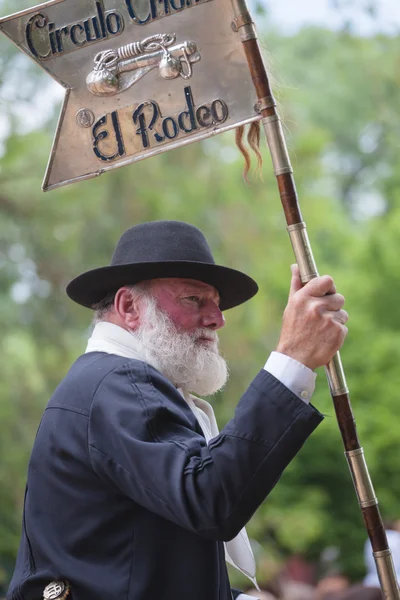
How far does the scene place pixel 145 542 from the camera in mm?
2615

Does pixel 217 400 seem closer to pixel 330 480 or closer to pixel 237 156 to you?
pixel 330 480

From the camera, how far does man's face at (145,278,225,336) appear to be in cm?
298

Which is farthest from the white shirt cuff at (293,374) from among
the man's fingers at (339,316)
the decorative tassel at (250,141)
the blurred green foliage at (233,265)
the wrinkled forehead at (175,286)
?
the blurred green foliage at (233,265)

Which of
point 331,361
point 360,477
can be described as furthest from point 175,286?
point 360,477

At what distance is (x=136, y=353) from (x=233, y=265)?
901 centimetres

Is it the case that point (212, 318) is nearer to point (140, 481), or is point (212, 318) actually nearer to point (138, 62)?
point (140, 481)

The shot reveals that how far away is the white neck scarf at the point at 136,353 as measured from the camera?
294cm

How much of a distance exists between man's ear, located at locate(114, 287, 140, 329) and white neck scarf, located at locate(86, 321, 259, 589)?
42 mm

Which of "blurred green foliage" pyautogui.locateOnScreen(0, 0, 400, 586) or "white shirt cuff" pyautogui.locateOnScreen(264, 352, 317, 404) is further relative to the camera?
"blurred green foliage" pyautogui.locateOnScreen(0, 0, 400, 586)

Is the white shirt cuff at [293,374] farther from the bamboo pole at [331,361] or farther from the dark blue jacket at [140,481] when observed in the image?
the bamboo pole at [331,361]

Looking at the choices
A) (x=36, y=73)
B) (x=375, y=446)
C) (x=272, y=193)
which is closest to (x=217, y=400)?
(x=375, y=446)

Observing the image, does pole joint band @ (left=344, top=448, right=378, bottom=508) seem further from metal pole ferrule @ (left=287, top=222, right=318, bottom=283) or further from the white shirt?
metal pole ferrule @ (left=287, top=222, right=318, bottom=283)

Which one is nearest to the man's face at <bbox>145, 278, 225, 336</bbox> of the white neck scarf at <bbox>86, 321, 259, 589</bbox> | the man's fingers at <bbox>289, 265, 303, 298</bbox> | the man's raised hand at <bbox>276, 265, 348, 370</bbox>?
the white neck scarf at <bbox>86, 321, 259, 589</bbox>

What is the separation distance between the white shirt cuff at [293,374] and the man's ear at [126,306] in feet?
2.23
